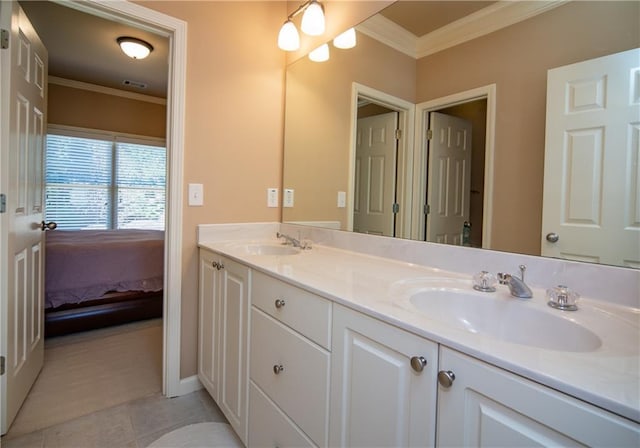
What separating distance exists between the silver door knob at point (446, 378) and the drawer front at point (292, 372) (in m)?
0.37

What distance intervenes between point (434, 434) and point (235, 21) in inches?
85.0

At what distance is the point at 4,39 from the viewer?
4.66 feet

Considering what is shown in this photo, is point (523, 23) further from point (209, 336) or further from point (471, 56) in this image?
point (209, 336)

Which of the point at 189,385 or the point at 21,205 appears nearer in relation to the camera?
the point at 21,205

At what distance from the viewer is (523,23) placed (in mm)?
1111

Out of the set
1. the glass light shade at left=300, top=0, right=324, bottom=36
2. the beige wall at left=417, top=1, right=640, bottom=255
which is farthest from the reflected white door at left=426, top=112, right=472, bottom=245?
the glass light shade at left=300, top=0, right=324, bottom=36

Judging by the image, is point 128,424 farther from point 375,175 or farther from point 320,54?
point 320,54

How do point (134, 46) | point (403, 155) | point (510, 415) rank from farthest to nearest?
point (134, 46)
point (403, 155)
point (510, 415)

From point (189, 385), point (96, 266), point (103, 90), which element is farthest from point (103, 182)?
point (189, 385)

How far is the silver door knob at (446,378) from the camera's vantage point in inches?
25.0

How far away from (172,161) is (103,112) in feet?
12.9

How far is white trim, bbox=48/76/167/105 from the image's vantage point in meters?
4.30

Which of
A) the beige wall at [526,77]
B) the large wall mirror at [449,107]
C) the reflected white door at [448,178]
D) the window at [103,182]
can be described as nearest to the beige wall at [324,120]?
the large wall mirror at [449,107]

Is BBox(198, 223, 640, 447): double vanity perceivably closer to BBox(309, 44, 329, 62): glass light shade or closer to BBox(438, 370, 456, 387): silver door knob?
BBox(438, 370, 456, 387): silver door knob
